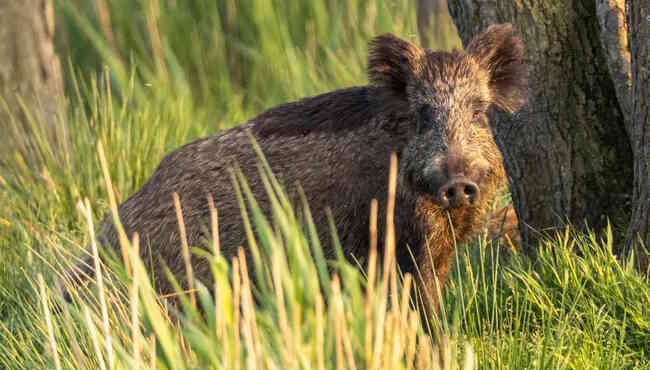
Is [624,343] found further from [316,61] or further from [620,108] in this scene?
[316,61]

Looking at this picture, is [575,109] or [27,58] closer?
[575,109]

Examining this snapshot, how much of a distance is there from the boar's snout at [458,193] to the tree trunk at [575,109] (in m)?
0.80

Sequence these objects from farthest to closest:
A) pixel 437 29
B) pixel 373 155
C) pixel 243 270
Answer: pixel 437 29 → pixel 373 155 → pixel 243 270

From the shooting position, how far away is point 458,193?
3.80 m

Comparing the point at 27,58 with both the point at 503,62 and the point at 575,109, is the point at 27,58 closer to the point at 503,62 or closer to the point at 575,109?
the point at 503,62

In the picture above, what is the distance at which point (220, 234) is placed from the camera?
4207 mm

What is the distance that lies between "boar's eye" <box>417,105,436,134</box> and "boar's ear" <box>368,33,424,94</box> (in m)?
0.16

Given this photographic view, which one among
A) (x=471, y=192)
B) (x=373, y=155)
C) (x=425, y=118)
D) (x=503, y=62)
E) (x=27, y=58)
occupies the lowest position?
(x=471, y=192)

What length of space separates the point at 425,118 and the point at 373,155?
28 cm

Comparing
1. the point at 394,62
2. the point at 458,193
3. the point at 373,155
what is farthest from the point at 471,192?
the point at 394,62

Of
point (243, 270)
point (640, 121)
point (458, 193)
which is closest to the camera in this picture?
point (243, 270)

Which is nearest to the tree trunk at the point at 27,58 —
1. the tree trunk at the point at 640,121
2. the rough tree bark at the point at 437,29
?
the rough tree bark at the point at 437,29

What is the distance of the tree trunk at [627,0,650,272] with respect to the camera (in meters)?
3.97

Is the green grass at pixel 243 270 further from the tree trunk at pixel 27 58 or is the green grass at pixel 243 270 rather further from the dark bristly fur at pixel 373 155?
the tree trunk at pixel 27 58
